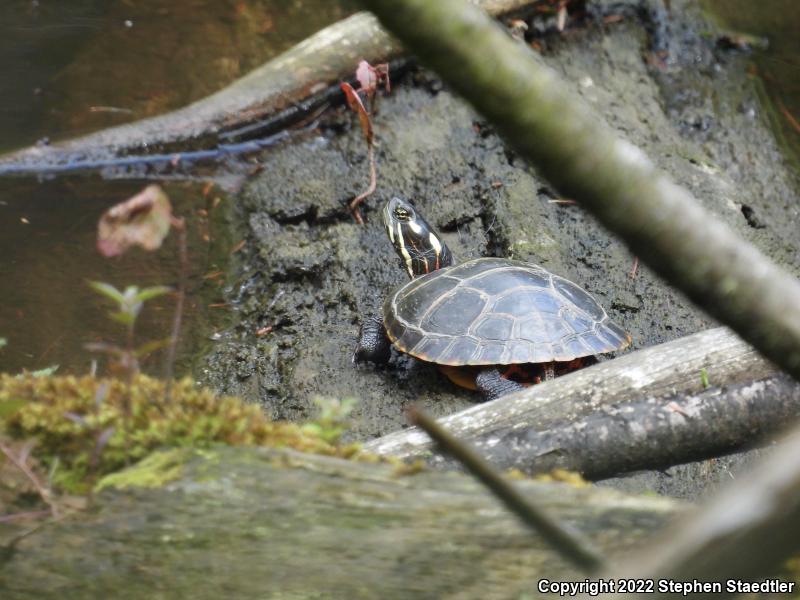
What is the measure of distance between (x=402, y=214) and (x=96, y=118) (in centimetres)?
318

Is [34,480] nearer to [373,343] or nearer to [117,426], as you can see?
[117,426]

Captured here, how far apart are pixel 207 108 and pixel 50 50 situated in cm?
177

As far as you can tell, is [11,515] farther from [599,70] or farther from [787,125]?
[787,125]

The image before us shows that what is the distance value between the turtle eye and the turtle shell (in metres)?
0.56

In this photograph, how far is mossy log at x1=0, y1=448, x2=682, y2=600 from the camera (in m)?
1.42

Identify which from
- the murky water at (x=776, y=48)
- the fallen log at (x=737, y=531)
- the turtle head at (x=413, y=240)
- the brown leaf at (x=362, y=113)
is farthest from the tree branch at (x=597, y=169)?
the murky water at (x=776, y=48)

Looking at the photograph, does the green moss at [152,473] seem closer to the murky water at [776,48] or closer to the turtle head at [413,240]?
the turtle head at [413,240]

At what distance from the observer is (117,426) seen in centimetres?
170

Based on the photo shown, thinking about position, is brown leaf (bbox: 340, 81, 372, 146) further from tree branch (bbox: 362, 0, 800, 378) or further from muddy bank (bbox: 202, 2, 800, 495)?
tree branch (bbox: 362, 0, 800, 378)

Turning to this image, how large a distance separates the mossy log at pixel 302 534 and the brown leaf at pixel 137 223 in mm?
435

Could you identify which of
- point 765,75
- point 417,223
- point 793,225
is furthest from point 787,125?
point 417,223

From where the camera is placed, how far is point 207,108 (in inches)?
258

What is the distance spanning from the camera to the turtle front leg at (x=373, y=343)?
4.55m

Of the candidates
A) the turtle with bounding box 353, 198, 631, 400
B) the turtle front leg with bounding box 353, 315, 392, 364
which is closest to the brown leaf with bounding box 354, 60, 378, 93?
the turtle with bounding box 353, 198, 631, 400
